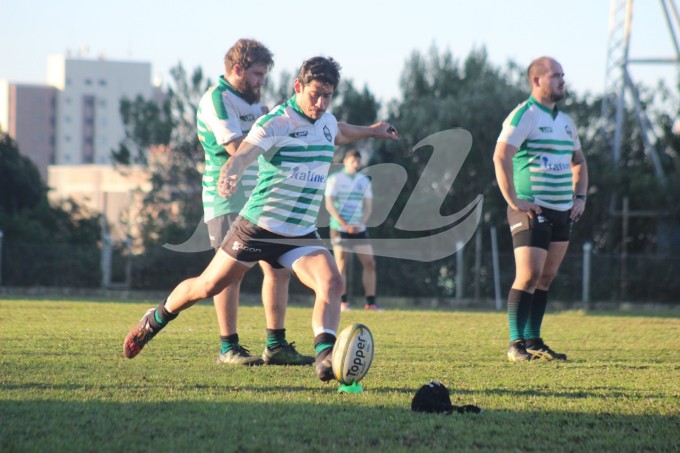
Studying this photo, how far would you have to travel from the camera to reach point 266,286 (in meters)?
7.80

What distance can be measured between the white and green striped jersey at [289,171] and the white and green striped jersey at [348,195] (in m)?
9.59

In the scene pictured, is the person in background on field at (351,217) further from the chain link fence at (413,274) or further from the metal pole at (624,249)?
the metal pole at (624,249)

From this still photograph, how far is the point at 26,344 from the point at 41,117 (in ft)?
401

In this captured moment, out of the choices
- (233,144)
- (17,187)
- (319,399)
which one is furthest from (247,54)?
(17,187)

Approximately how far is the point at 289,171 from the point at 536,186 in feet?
9.33

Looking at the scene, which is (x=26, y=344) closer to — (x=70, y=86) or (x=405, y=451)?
(x=405, y=451)

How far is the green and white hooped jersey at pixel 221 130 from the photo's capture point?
24.4 feet

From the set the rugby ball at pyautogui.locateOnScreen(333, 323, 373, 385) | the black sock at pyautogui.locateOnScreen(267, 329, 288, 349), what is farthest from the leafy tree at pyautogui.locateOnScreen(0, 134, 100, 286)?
the rugby ball at pyautogui.locateOnScreen(333, 323, 373, 385)

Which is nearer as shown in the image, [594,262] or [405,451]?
[405,451]

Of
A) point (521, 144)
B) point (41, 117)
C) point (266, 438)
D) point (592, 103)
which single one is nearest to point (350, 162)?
point (521, 144)

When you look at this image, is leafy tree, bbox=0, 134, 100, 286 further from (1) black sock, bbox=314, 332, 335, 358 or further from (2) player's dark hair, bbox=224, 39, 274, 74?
(1) black sock, bbox=314, 332, 335, 358

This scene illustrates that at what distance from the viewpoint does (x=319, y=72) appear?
6.49 metres

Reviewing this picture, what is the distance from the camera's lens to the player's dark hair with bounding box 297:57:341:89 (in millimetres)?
6496

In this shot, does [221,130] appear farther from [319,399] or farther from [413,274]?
[413,274]
